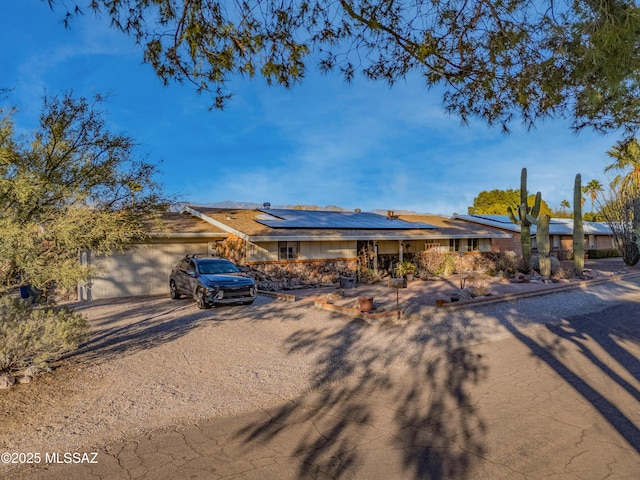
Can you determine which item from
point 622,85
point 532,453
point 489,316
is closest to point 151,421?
point 532,453

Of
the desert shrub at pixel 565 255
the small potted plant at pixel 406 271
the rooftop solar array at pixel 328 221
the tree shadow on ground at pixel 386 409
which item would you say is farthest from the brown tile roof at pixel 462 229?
the tree shadow on ground at pixel 386 409

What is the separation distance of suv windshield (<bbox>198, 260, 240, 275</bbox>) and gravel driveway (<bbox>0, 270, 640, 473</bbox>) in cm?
155

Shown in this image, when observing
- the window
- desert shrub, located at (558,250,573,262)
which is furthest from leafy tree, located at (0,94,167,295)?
desert shrub, located at (558,250,573,262)

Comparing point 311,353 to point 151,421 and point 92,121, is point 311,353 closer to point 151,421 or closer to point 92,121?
point 151,421

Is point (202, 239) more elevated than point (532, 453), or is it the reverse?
point (202, 239)

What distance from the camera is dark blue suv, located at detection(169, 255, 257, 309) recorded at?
13.2 meters

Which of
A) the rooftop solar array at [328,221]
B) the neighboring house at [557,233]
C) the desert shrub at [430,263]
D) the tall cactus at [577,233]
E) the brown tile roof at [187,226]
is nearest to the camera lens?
the brown tile roof at [187,226]

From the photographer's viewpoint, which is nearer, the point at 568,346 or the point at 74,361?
the point at 74,361

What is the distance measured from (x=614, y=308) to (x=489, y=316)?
4.33m

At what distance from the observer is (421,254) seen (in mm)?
23469

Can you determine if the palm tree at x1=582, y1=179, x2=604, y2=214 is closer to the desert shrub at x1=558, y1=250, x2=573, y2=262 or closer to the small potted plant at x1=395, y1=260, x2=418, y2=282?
the desert shrub at x1=558, y1=250, x2=573, y2=262

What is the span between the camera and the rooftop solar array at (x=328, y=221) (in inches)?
842

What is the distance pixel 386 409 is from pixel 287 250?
1444 cm

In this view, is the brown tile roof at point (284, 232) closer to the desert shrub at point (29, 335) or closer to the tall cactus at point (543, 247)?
the tall cactus at point (543, 247)
